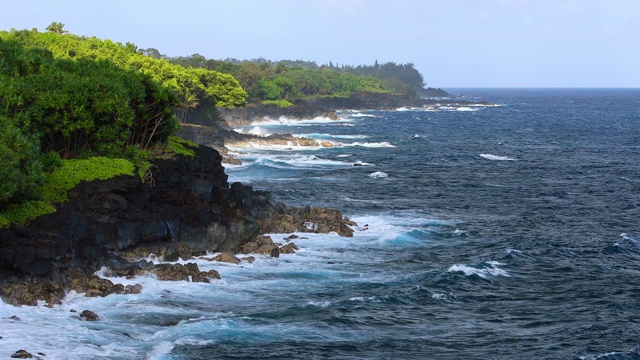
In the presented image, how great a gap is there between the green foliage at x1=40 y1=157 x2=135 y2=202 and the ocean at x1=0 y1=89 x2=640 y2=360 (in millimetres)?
6544

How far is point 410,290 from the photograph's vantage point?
3734cm

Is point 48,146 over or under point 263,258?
over

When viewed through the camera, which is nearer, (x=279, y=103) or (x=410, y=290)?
(x=410, y=290)

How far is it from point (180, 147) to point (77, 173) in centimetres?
1033

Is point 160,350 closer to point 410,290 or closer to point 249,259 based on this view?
point 410,290

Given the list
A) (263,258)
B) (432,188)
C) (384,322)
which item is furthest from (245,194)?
(432,188)

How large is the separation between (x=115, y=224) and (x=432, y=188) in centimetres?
3767

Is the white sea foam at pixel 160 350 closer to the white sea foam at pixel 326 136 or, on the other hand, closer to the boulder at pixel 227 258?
the boulder at pixel 227 258

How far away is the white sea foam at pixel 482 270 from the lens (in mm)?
40562

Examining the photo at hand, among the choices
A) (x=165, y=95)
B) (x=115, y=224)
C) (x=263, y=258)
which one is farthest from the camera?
(x=165, y=95)

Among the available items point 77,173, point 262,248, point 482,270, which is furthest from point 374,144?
point 77,173

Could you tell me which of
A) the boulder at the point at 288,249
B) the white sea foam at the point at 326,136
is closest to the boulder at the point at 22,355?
the boulder at the point at 288,249

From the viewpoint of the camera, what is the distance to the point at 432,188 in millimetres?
71188

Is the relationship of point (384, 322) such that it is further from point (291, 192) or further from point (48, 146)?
point (291, 192)
